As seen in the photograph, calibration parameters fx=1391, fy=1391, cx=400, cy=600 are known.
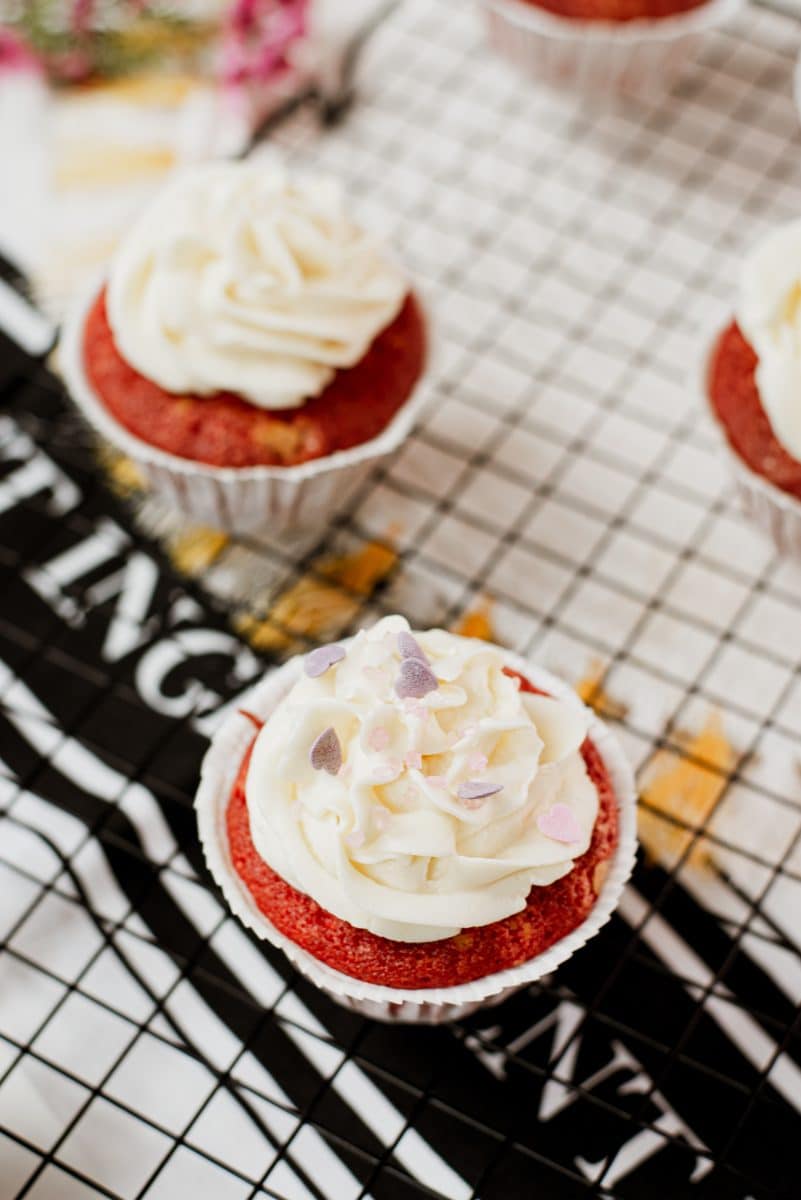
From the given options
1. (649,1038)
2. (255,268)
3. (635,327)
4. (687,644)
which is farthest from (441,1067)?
(635,327)

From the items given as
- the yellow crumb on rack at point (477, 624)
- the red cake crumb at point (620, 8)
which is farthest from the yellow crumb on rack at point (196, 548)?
the red cake crumb at point (620, 8)

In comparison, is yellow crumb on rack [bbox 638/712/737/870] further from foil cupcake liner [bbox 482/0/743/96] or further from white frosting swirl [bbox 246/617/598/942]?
foil cupcake liner [bbox 482/0/743/96]

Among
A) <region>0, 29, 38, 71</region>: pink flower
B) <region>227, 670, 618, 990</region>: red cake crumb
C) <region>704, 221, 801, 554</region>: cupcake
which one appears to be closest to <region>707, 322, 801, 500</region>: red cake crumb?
<region>704, 221, 801, 554</region>: cupcake

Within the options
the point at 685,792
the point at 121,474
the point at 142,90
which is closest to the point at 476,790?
the point at 685,792

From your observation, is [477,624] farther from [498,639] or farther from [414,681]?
[414,681]

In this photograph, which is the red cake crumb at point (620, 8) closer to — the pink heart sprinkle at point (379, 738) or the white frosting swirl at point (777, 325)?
the white frosting swirl at point (777, 325)

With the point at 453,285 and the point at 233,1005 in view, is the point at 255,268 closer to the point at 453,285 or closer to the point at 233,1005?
the point at 453,285
